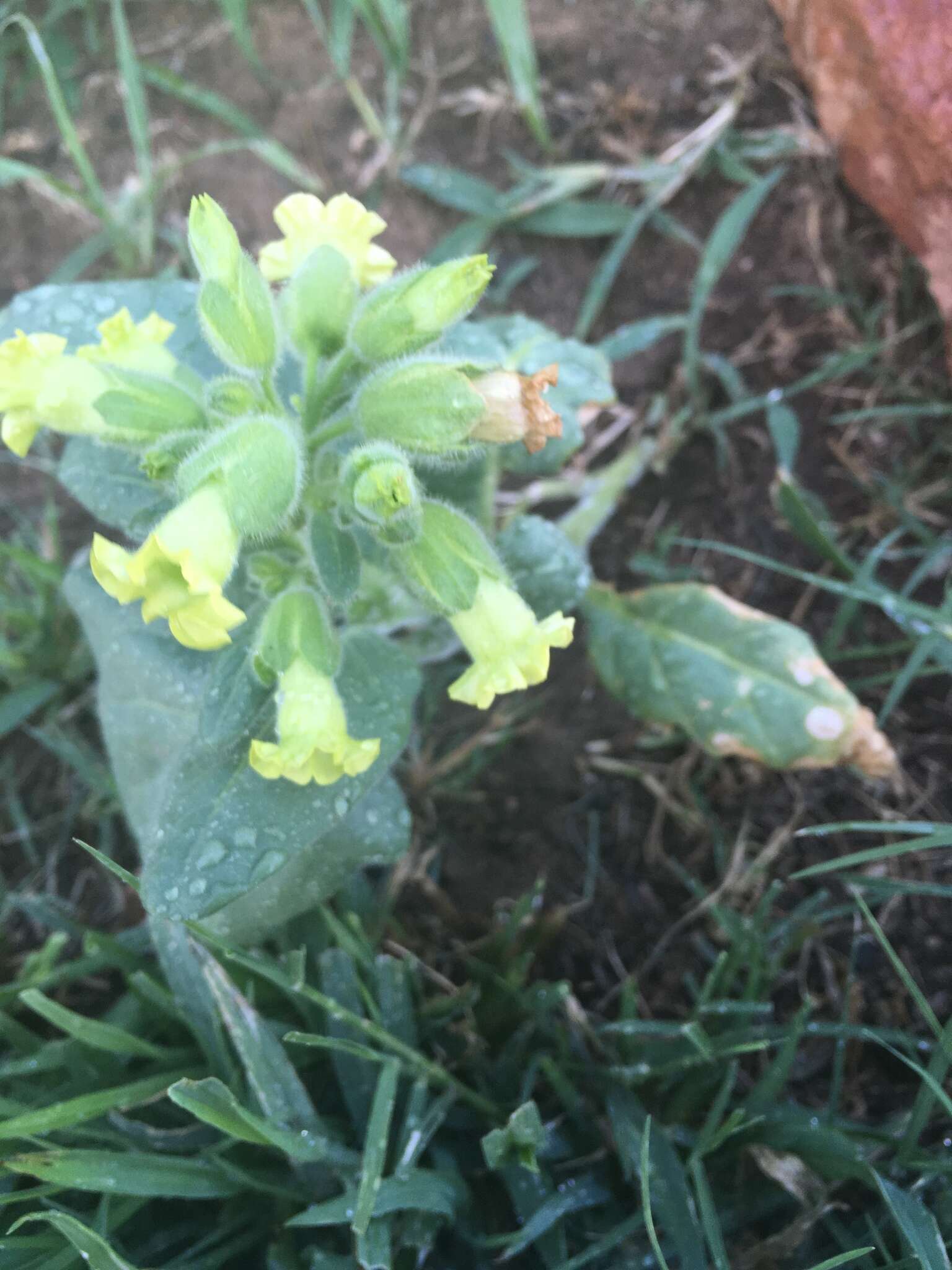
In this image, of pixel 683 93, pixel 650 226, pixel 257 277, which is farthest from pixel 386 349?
pixel 683 93

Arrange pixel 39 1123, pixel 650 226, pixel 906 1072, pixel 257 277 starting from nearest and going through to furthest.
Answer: pixel 39 1123 → pixel 257 277 → pixel 906 1072 → pixel 650 226

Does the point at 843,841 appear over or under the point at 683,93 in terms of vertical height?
under

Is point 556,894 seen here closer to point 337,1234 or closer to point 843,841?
point 843,841

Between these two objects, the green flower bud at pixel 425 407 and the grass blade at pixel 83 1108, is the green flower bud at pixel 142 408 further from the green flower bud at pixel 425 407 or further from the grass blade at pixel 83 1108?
the grass blade at pixel 83 1108

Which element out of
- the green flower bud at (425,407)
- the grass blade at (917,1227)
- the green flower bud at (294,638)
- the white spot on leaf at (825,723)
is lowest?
the grass blade at (917,1227)

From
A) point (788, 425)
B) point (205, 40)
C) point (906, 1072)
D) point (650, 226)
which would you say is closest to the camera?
point (906, 1072)

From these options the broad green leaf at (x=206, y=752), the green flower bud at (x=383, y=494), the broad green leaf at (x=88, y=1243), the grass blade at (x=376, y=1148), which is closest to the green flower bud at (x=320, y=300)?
the green flower bud at (x=383, y=494)

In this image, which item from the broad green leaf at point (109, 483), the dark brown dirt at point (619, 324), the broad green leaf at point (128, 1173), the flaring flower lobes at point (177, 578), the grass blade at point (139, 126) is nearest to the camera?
the flaring flower lobes at point (177, 578)
